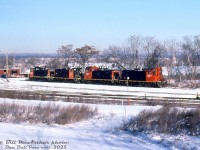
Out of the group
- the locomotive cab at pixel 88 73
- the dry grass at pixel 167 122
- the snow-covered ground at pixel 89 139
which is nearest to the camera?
the snow-covered ground at pixel 89 139

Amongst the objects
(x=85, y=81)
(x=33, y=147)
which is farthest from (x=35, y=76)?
(x=33, y=147)

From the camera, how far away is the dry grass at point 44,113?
54.5 feet

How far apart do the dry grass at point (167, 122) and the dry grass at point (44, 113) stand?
2.94 metres

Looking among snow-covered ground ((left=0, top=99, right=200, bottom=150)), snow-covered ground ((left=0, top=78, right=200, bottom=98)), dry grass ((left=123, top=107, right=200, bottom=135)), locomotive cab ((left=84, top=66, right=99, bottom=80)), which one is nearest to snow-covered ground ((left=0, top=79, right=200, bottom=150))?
snow-covered ground ((left=0, top=99, right=200, bottom=150))

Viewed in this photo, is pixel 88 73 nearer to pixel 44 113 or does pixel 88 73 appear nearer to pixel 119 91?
pixel 119 91

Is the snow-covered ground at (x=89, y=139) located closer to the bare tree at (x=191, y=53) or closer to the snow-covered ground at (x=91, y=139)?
the snow-covered ground at (x=91, y=139)

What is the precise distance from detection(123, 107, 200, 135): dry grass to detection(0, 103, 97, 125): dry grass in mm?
2939

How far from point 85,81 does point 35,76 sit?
1149cm

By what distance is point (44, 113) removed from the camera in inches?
681

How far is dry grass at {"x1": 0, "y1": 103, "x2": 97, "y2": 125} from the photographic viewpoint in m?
16.6

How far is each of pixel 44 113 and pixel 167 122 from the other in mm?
6538

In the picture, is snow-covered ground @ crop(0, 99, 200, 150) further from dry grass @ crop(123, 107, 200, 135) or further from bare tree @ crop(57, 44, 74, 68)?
bare tree @ crop(57, 44, 74, 68)

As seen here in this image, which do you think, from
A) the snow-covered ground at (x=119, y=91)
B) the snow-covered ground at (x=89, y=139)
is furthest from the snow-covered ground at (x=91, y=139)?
the snow-covered ground at (x=119, y=91)

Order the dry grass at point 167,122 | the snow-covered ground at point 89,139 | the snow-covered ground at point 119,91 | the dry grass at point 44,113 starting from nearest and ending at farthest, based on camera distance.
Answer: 1. the snow-covered ground at point 89,139
2. the dry grass at point 167,122
3. the dry grass at point 44,113
4. the snow-covered ground at point 119,91
